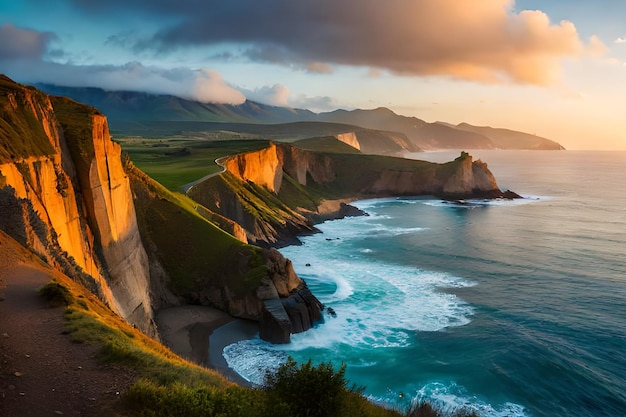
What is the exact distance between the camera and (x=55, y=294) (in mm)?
15078

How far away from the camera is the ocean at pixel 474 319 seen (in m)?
25.3

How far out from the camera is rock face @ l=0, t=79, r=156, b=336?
62.0 feet

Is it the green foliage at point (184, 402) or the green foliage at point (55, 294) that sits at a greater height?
the green foliage at point (55, 294)

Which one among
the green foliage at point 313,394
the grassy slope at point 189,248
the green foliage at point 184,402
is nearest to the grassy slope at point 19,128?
the green foliage at point 184,402

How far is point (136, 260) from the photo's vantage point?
3209 cm

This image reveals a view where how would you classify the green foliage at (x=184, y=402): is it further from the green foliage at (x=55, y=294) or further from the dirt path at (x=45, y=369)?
the green foliage at (x=55, y=294)

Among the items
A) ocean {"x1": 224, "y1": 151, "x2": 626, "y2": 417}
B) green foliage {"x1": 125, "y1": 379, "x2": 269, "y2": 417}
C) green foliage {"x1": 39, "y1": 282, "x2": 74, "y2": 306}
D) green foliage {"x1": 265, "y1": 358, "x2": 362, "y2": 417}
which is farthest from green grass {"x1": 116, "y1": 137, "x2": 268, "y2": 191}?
green foliage {"x1": 265, "y1": 358, "x2": 362, "y2": 417}

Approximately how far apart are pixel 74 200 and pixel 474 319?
95.7ft

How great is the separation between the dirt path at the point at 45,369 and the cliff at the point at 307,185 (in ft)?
140

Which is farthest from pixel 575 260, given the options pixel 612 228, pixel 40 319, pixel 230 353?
pixel 40 319

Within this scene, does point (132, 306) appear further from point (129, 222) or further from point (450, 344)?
point (450, 344)

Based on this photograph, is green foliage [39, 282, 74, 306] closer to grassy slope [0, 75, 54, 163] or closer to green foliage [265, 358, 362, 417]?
grassy slope [0, 75, 54, 163]

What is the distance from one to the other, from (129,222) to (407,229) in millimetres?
50521

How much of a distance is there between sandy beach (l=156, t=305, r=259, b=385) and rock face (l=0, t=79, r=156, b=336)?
1821 millimetres
